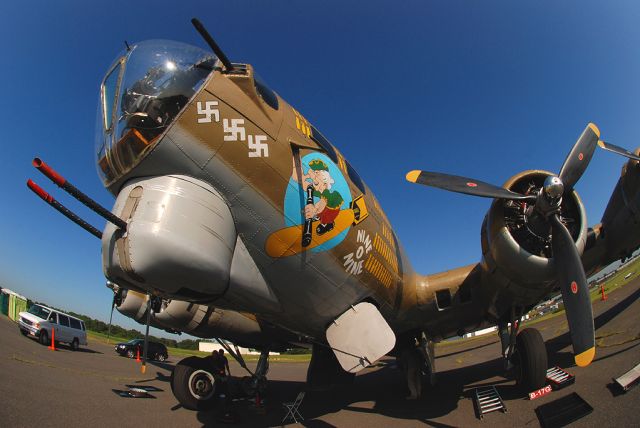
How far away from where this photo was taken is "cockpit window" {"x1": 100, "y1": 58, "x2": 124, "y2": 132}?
15.3 ft

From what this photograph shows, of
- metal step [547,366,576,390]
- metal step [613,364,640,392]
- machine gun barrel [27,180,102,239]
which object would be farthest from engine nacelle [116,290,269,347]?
metal step [613,364,640,392]

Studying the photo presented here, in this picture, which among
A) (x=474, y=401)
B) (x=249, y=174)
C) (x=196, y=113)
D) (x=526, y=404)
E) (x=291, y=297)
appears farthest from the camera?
(x=474, y=401)

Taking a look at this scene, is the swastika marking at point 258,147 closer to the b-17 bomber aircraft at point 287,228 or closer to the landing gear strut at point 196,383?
the b-17 bomber aircraft at point 287,228

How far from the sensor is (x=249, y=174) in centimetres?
493

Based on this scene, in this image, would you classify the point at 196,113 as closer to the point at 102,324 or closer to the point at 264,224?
the point at 264,224

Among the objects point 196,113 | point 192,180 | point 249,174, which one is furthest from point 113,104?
point 249,174

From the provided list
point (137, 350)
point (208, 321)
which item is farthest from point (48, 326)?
point (208, 321)

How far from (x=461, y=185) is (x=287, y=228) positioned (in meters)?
3.98

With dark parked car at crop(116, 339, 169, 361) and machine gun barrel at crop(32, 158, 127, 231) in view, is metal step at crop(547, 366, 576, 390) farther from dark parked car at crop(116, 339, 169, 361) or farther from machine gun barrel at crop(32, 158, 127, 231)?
dark parked car at crop(116, 339, 169, 361)

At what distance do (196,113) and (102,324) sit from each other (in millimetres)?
66291

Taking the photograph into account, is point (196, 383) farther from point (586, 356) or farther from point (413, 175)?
point (586, 356)

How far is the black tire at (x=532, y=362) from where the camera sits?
7.62 metres

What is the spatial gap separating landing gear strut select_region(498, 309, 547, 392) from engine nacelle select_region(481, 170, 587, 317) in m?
0.87

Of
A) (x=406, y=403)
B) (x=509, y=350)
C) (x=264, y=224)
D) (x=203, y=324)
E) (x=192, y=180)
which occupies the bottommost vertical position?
(x=406, y=403)
